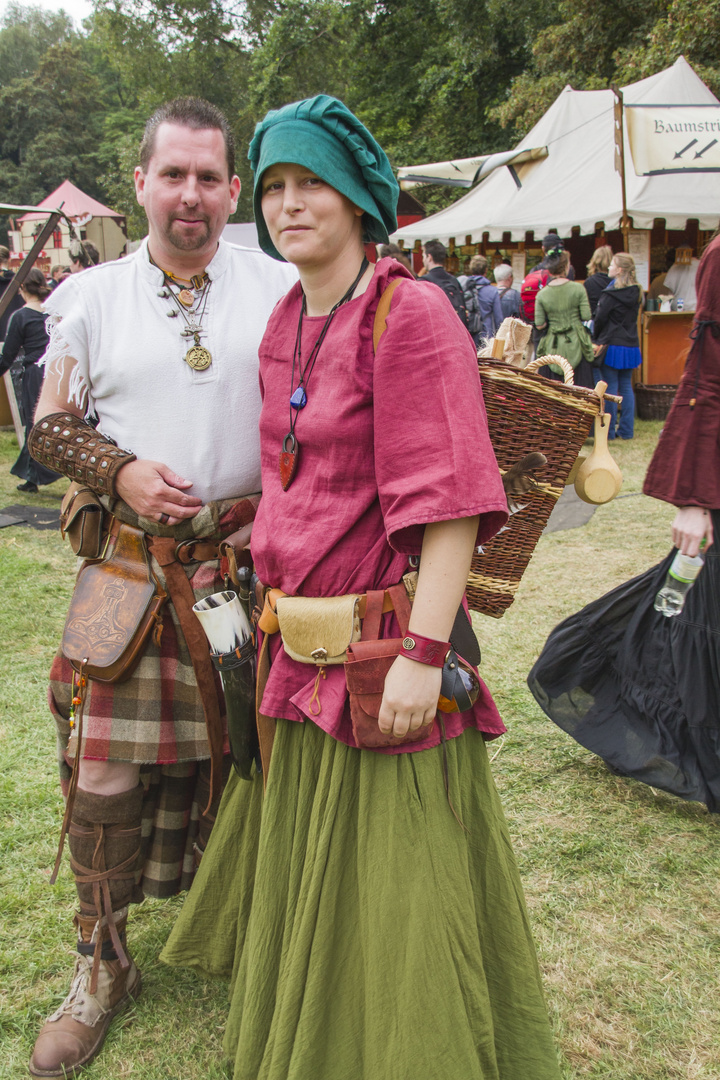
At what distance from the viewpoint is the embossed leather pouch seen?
5.74 feet

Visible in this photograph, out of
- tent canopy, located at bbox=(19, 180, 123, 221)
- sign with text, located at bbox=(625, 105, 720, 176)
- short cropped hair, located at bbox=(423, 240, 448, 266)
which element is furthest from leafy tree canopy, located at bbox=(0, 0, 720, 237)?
tent canopy, located at bbox=(19, 180, 123, 221)

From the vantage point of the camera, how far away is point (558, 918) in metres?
2.21

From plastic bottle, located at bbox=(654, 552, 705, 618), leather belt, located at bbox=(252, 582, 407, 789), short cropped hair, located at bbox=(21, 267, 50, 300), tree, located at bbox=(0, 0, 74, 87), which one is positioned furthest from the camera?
tree, located at bbox=(0, 0, 74, 87)

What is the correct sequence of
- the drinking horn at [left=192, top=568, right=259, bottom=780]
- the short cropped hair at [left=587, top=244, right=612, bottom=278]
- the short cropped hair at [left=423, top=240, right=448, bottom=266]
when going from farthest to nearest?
the short cropped hair at [left=587, top=244, right=612, bottom=278]
the short cropped hair at [left=423, top=240, right=448, bottom=266]
the drinking horn at [left=192, top=568, right=259, bottom=780]

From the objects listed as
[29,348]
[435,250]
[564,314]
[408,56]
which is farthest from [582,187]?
[408,56]

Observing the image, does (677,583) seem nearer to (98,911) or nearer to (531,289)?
(98,911)

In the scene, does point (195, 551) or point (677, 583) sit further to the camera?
point (677, 583)

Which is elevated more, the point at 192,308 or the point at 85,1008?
the point at 192,308

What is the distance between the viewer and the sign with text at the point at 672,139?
31.2 ft

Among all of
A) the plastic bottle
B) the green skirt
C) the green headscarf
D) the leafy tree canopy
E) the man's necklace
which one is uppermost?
the leafy tree canopy

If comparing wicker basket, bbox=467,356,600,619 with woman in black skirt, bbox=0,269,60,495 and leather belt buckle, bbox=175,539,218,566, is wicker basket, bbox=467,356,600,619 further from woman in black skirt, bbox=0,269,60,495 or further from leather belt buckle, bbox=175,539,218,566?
woman in black skirt, bbox=0,269,60,495

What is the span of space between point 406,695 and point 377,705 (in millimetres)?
58

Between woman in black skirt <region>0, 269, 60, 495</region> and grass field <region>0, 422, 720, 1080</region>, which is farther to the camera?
woman in black skirt <region>0, 269, 60, 495</region>

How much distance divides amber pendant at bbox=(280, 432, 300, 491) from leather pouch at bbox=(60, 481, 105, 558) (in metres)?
0.55
